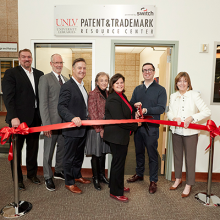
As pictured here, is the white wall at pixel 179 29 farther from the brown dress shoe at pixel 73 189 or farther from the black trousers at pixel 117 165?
the brown dress shoe at pixel 73 189

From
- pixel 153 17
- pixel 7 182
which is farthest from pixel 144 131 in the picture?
pixel 7 182

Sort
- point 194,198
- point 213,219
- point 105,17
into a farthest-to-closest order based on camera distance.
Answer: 1. point 105,17
2. point 194,198
3. point 213,219

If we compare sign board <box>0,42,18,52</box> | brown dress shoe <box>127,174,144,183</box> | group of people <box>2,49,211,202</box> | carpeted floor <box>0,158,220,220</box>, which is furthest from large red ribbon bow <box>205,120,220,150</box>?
sign board <box>0,42,18,52</box>

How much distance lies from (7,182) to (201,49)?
3899mm

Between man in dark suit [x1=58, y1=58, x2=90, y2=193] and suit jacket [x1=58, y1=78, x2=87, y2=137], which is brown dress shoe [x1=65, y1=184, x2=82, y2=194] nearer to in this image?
man in dark suit [x1=58, y1=58, x2=90, y2=193]

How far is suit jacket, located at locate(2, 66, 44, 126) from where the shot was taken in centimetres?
260

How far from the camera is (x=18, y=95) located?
8.82 feet

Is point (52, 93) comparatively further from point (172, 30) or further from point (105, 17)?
point (172, 30)

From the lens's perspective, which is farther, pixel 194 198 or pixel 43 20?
pixel 43 20

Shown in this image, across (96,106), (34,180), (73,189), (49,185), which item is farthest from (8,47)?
(73,189)

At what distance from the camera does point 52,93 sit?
108 inches

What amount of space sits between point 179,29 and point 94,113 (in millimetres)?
2016

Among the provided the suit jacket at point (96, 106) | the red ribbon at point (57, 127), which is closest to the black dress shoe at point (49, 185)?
the red ribbon at point (57, 127)

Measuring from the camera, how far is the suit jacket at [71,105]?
241 cm
